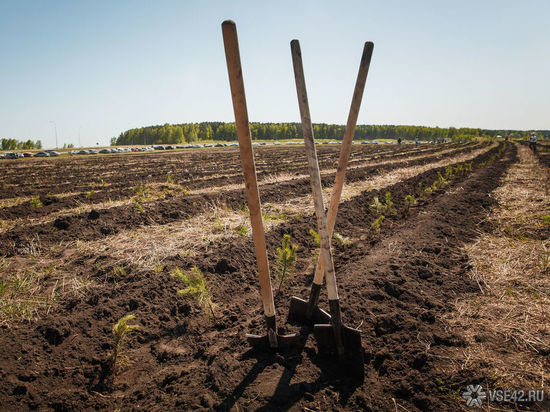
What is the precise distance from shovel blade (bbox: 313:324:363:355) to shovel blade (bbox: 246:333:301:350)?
0.20 metres

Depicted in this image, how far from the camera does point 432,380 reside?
7.53 ft

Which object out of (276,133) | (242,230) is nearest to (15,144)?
(276,133)

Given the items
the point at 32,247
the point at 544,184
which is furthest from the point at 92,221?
the point at 544,184

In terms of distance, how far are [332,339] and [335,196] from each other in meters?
1.29

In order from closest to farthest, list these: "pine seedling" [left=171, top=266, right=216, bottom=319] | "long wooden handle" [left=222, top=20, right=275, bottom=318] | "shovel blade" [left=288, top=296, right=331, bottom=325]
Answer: "long wooden handle" [left=222, top=20, right=275, bottom=318]
"shovel blade" [left=288, top=296, right=331, bottom=325]
"pine seedling" [left=171, top=266, right=216, bottom=319]

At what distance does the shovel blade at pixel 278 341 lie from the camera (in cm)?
259

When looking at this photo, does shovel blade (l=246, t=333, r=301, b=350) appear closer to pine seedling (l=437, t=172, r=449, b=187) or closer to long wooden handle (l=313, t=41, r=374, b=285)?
long wooden handle (l=313, t=41, r=374, b=285)

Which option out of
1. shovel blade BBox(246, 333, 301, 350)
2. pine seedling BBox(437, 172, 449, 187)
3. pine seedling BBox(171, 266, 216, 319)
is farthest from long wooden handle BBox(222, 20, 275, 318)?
pine seedling BBox(437, 172, 449, 187)

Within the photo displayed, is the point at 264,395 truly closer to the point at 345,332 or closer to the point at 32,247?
the point at 345,332

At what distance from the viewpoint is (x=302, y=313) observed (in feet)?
9.94

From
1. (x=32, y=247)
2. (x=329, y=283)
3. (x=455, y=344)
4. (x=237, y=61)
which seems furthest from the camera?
(x=32, y=247)

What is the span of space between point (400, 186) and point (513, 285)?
25.2ft

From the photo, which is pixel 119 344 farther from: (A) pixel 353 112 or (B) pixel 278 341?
(A) pixel 353 112

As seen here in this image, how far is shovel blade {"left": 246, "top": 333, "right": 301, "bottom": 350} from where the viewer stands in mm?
2594
